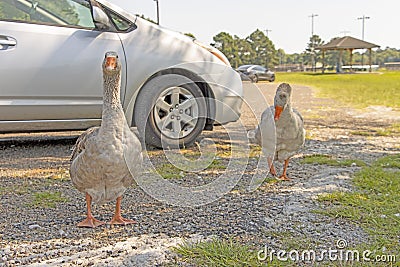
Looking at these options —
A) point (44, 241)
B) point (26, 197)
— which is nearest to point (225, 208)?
point (44, 241)

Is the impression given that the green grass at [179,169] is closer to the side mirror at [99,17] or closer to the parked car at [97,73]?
the parked car at [97,73]

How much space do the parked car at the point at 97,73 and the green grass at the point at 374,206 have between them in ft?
6.43

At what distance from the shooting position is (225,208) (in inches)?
134

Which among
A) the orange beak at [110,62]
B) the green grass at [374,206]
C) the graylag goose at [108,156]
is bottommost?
the green grass at [374,206]

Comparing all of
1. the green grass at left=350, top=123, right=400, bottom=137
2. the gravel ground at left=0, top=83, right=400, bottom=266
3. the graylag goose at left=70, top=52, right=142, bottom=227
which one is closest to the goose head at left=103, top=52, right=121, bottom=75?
the graylag goose at left=70, top=52, right=142, bottom=227

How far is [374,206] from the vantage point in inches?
132

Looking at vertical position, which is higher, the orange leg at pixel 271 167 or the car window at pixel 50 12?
the car window at pixel 50 12

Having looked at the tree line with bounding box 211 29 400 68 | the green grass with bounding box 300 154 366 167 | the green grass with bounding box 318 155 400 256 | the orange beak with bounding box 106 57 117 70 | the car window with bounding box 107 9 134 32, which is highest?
the tree line with bounding box 211 29 400 68

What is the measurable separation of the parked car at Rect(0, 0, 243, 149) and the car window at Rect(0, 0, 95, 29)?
0.01 m

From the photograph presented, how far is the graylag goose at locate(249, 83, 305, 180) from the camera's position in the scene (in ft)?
13.2

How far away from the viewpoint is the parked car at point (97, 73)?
4695mm

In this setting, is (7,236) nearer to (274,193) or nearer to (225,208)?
(225,208)

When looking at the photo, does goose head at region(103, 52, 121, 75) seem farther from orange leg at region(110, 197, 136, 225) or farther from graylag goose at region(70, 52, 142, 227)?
orange leg at region(110, 197, 136, 225)

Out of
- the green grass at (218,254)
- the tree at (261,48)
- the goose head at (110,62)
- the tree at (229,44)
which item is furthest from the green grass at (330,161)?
the tree at (261,48)
